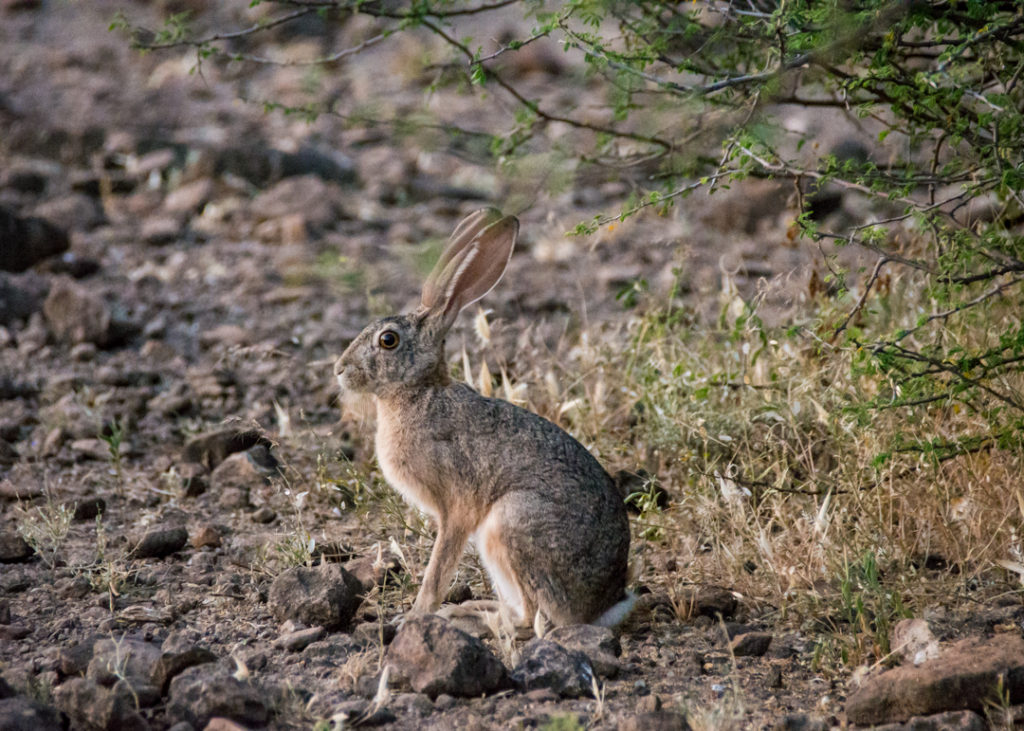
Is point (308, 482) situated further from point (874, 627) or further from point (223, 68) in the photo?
point (223, 68)

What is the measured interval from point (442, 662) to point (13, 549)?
2.45m

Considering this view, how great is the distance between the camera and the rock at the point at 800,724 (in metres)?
3.69

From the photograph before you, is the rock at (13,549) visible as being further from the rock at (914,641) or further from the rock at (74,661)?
the rock at (914,641)

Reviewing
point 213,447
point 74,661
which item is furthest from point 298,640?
point 213,447

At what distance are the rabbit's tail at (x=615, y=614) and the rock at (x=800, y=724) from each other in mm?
882

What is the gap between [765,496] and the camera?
4.64m

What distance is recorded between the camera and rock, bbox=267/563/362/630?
4457mm

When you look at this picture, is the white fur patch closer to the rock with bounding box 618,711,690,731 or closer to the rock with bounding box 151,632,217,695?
the rock with bounding box 618,711,690,731

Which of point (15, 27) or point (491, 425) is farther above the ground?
point (491, 425)

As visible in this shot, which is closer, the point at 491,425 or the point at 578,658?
the point at 578,658

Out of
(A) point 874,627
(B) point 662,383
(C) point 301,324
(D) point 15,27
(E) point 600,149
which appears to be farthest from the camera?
(D) point 15,27

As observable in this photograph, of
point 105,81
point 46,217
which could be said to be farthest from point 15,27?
point 46,217

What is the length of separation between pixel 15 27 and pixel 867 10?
44.2 feet

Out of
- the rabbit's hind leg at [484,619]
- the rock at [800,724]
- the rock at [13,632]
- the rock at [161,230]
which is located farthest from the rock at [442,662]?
the rock at [161,230]
